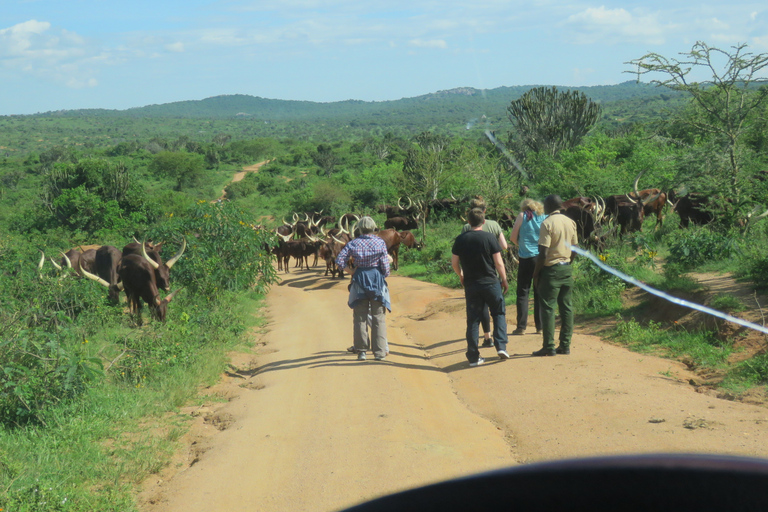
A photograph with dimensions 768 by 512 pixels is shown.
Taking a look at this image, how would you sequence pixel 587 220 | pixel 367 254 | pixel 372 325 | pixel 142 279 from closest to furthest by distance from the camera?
pixel 367 254 < pixel 372 325 < pixel 142 279 < pixel 587 220

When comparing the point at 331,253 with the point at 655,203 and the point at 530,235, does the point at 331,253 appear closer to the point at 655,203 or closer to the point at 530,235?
the point at 655,203

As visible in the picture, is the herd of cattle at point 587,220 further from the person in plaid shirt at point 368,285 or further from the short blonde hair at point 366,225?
the person in plaid shirt at point 368,285

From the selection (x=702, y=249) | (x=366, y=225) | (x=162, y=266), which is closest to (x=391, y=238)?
(x=162, y=266)

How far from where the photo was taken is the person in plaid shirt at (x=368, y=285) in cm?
794

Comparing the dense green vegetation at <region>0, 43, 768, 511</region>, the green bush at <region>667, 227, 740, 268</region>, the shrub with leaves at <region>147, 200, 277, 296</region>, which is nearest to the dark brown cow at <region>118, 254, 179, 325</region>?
the dense green vegetation at <region>0, 43, 768, 511</region>

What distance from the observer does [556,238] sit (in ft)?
24.2

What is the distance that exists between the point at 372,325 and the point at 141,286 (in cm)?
503

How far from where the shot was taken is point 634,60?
1338 centimetres

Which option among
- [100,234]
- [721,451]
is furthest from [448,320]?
[100,234]

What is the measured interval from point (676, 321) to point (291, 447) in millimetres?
5516

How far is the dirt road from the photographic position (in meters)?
4.55

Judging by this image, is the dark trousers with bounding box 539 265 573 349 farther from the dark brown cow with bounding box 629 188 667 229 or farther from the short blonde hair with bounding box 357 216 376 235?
the dark brown cow with bounding box 629 188 667 229

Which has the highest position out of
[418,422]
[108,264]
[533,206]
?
[533,206]

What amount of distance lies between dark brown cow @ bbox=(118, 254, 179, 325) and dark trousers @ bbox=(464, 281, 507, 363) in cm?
553
